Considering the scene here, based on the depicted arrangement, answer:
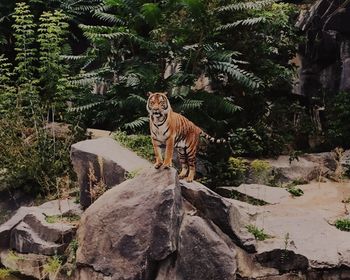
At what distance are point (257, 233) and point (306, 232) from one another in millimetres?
718

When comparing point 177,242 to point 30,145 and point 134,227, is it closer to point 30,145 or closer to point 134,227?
point 134,227

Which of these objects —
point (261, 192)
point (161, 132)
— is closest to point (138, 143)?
point (261, 192)

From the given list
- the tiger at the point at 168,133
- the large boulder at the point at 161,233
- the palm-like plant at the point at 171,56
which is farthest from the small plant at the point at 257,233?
the palm-like plant at the point at 171,56

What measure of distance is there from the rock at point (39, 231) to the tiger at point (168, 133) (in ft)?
5.62

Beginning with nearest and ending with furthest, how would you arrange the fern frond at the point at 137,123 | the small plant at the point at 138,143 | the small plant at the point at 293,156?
the small plant at the point at 138,143 → the fern frond at the point at 137,123 → the small plant at the point at 293,156

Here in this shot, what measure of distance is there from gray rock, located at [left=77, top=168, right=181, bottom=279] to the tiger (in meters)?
0.26

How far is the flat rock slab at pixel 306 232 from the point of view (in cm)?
605

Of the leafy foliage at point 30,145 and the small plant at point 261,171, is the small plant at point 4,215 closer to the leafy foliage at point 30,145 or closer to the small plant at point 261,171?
the leafy foliage at point 30,145

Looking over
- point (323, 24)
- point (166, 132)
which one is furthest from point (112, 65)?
point (323, 24)

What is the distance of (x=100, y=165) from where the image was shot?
715 cm

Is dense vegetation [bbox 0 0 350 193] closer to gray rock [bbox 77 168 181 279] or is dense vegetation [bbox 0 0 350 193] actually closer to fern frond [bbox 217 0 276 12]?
fern frond [bbox 217 0 276 12]

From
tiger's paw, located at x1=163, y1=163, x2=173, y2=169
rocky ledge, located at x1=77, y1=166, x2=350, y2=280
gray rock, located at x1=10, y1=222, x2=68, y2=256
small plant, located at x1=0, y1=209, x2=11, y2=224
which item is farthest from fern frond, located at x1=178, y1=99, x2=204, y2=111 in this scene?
small plant, located at x1=0, y1=209, x2=11, y2=224

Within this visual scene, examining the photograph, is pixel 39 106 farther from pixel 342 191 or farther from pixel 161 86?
pixel 342 191

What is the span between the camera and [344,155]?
1022cm
